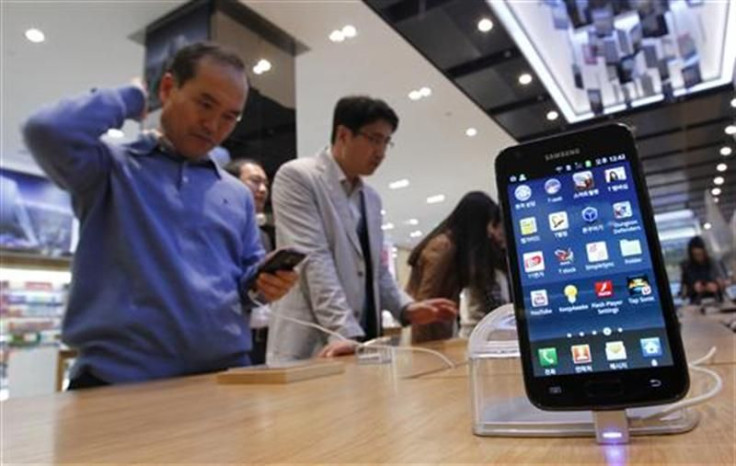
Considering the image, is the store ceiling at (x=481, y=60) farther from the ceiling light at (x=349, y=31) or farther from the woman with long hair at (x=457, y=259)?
the woman with long hair at (x=457, y=259)

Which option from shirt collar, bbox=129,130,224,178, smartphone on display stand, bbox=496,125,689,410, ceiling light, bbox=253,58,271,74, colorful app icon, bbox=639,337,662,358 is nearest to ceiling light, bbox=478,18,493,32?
ceiling light, bbox=253,58,271,74

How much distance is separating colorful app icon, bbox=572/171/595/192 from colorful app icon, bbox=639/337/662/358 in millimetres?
115

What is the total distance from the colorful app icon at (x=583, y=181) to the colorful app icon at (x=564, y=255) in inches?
1.9

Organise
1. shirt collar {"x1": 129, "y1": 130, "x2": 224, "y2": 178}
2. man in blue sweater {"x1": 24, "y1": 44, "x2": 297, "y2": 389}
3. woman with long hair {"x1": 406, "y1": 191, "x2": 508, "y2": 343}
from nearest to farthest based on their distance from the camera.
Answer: man in blue sweater {"x1": 24, "y1": 44, "x2": 297, "y2": 389}, shirt collar {"x1": 129, "y1": 130, "x2": 224, "y2": 178}, woman with long hair {"x1": 406, "y1": 191, "x2": 508, "y2": 343}

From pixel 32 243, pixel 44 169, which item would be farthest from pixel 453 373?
pixel 32 243

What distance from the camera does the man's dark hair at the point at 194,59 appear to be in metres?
1.09

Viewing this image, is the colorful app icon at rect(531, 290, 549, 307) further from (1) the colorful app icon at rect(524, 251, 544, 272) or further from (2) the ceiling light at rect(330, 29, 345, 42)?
(2) the ceiling light at rect(330, 29, 345, 42)

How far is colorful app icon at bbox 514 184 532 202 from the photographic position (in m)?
0.41

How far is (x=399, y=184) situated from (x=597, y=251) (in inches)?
268

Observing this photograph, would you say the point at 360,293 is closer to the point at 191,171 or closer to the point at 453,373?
the point at 191,171

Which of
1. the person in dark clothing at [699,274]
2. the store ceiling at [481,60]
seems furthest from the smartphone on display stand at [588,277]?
the person in dark clothing at [699,274]

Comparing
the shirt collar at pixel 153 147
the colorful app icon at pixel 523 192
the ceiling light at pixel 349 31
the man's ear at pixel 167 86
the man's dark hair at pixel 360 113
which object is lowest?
the colorful app icon at pixel 523 192

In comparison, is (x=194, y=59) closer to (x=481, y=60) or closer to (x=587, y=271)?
(x=587, y=271)

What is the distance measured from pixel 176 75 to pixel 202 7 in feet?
7.83
